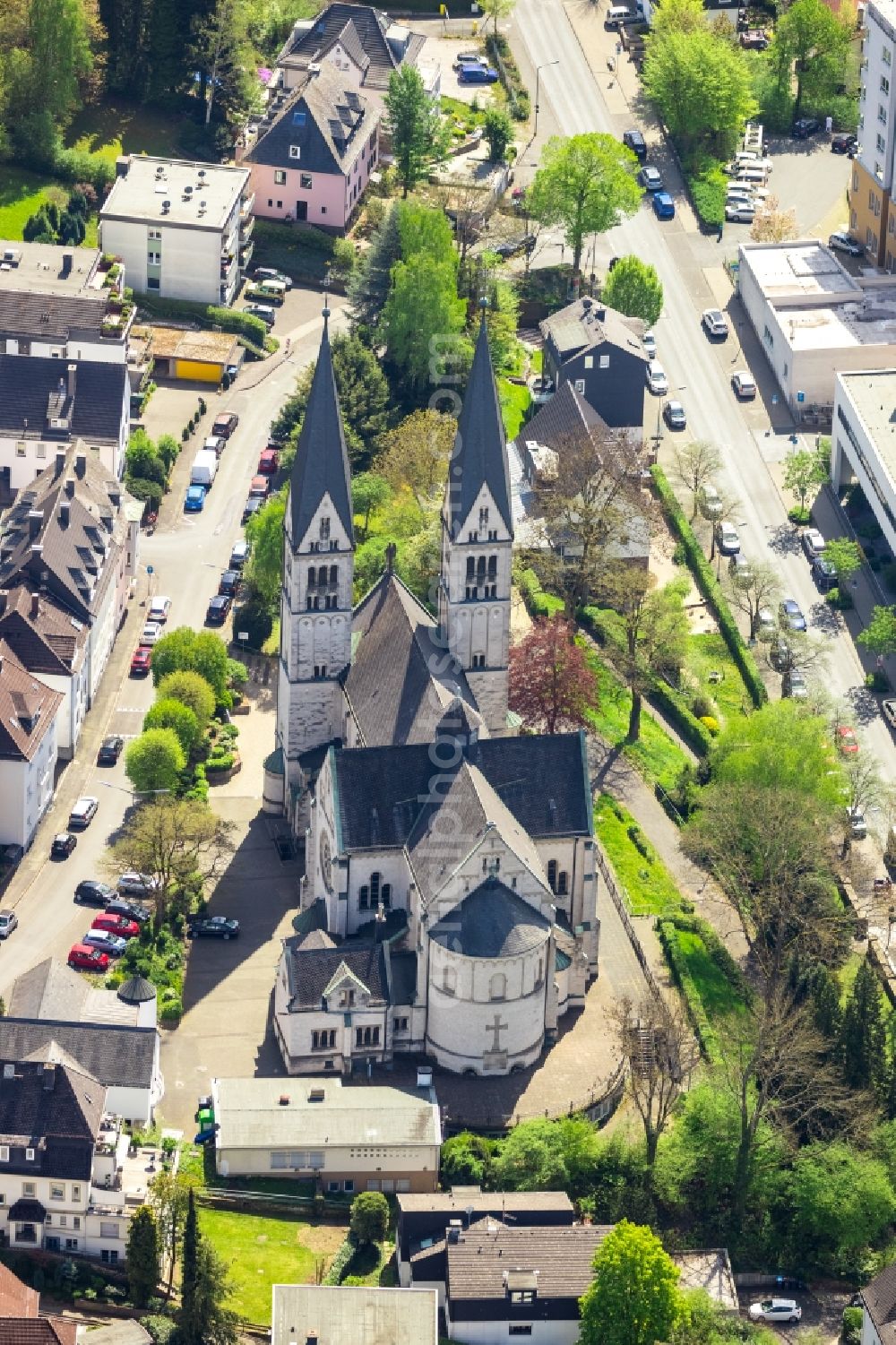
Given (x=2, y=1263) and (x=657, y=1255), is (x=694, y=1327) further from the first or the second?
(x=2, y=1263)

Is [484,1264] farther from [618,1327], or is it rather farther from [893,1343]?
[893,1343]

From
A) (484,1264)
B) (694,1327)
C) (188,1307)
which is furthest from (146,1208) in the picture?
(694,1327)

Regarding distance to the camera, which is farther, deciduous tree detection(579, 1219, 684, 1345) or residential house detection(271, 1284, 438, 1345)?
residential house detection(271, 1284, 438, 1345)

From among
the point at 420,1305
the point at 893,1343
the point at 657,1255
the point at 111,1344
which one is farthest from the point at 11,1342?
the point at 893,1343

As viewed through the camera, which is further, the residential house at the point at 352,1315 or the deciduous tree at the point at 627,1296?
the residential house at the point at 352,1315
